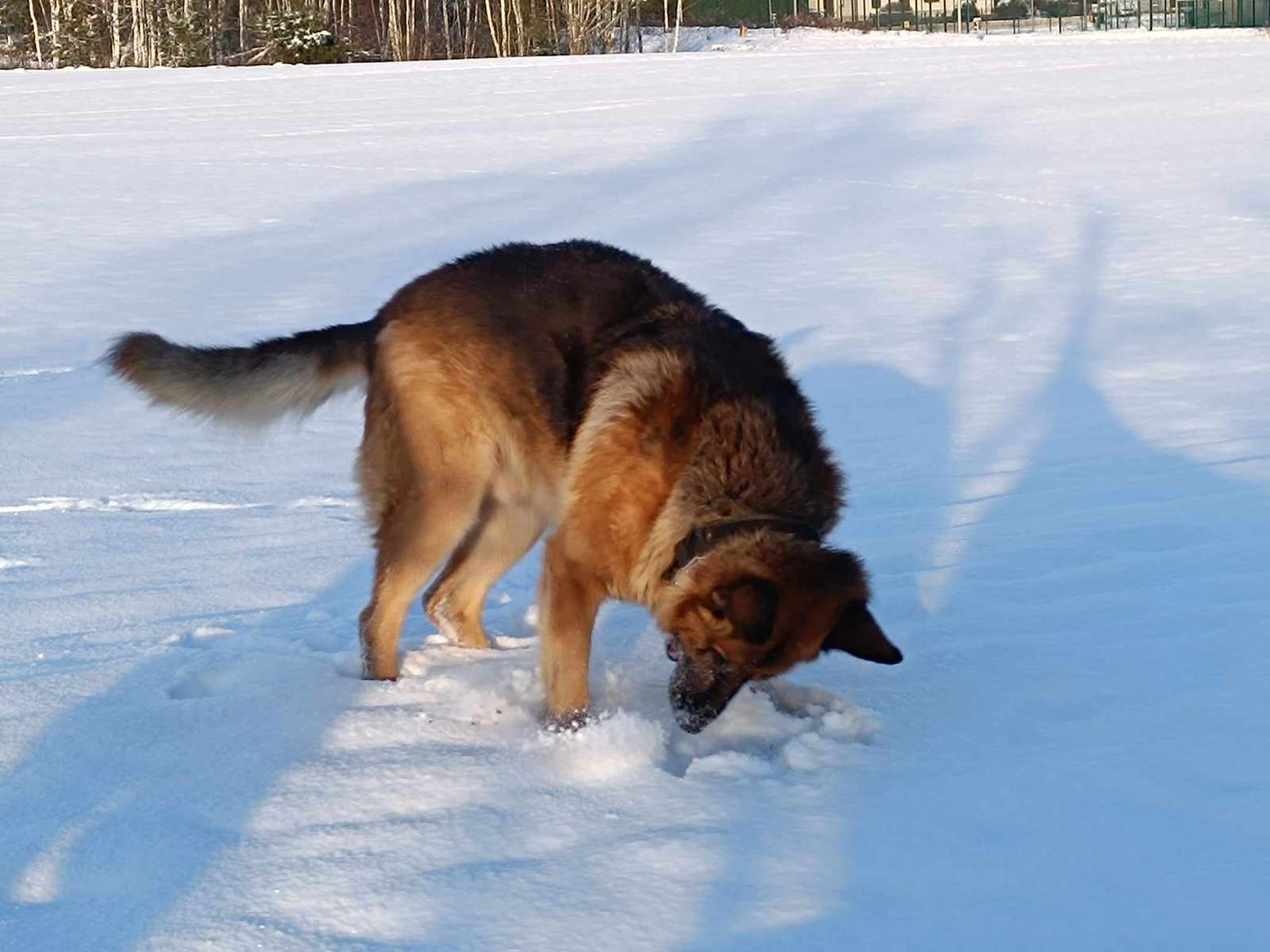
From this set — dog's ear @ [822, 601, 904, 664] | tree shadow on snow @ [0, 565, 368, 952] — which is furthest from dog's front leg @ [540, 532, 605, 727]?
dog's ear @ [822, 601, 904, 664]

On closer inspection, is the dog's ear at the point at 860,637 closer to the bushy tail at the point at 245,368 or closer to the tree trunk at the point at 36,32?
the bushy tail at the point at 245,368

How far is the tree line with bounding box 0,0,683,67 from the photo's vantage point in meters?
46.9

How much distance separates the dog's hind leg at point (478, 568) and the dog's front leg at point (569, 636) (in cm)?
74

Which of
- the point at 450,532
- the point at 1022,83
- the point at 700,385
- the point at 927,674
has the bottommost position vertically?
the point at 927,674

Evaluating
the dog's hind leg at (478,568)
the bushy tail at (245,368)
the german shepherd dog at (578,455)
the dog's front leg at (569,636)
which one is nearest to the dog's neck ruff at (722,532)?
the german shepherd dog at (578,455)

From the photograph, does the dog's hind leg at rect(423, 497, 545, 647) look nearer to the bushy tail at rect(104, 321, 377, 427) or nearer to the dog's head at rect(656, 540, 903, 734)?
the bushy tail at rect(104, 321, 377, 427)

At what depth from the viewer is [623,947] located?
2.94 metres

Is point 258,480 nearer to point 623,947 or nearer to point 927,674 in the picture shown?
point 927,674

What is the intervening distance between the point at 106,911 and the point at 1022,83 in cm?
2827

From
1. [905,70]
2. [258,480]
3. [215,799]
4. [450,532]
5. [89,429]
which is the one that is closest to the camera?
[215,799]

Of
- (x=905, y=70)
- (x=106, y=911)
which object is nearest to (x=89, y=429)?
(x=106, y=911)

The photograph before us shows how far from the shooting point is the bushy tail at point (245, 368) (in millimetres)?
4898

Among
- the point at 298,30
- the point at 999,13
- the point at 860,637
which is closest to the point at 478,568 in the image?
the point at 860,637

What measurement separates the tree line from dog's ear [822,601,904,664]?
148ft
